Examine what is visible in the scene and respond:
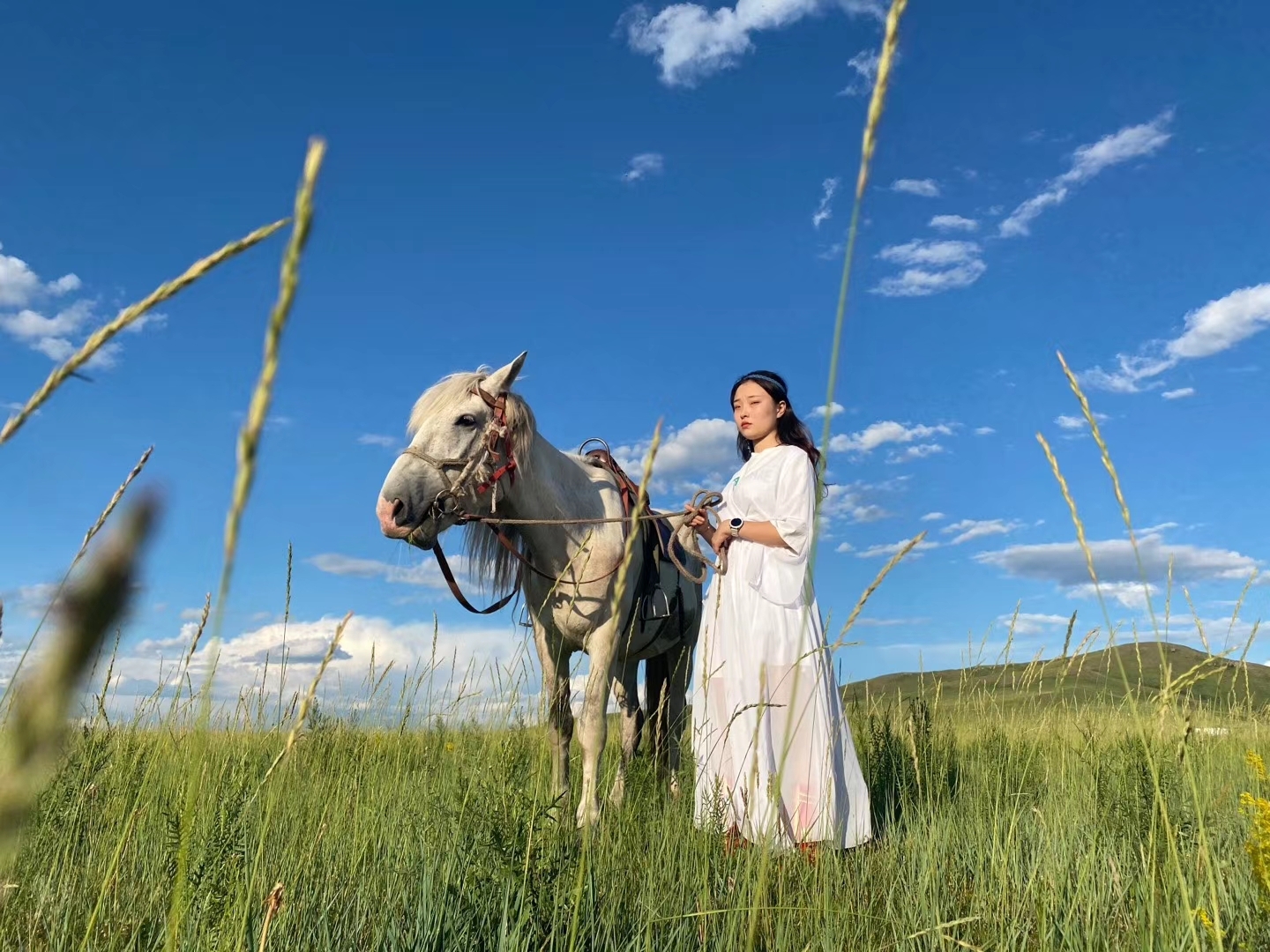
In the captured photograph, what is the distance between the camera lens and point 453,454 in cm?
457

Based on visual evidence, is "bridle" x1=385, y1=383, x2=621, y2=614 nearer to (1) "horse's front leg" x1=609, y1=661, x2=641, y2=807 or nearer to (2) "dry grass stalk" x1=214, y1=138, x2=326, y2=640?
(1) "horse's front leg" x1=609, y1=661, x2=641, y2=807

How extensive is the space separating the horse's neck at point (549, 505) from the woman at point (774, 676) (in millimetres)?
987

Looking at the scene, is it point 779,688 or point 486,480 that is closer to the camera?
point 779,688

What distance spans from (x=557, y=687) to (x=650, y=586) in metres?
0.87

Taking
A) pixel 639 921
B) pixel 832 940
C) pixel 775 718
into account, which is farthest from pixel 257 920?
pixel 775 718

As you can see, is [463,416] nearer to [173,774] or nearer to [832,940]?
[173,774]

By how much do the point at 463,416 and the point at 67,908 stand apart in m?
2.83

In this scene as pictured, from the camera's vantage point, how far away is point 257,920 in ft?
7.38

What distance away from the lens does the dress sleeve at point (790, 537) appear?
12.6 feet

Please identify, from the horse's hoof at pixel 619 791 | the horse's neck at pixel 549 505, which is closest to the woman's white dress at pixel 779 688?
the horse's hoof at pixel 619 791

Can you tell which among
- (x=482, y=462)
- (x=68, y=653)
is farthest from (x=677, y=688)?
(x=68, y=653)

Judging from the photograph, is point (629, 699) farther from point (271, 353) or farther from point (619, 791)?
point (271, 353)

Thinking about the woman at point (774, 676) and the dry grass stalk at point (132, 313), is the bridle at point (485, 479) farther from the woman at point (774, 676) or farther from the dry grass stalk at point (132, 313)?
the dry grass stalk at point (132, 313)

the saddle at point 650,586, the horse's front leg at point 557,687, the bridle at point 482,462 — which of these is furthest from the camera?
the saddle at point 650,586
